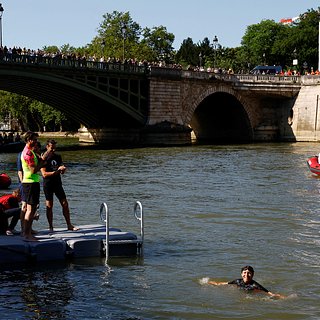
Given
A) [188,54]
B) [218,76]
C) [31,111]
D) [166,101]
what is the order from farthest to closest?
[188,54] → [31,111] → [218,76] → [166,101]

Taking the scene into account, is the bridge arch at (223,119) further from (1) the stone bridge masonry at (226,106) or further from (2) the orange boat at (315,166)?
(2) the orange boat at (315,166)

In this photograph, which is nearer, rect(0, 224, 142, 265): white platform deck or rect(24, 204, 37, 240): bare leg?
rect(0, 224, 142, 265): white platform deck

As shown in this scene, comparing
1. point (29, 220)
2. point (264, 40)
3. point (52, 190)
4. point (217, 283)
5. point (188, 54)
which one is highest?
point (264, 40)

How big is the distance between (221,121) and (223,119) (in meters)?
0.28

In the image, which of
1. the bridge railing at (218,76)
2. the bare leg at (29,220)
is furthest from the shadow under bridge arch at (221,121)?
the bare leg at (29,220)

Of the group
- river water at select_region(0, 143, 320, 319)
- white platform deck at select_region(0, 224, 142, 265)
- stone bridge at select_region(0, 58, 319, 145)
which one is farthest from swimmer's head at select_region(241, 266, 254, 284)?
stone bridge at select_region(0, 58, 319, 145)

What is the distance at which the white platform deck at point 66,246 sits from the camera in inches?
567

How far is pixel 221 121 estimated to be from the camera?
75.3m

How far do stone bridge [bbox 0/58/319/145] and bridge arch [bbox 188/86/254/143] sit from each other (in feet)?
0.30

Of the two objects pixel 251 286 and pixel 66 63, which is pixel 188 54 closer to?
pixel 66 63

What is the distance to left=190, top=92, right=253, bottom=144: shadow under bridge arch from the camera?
7231cm

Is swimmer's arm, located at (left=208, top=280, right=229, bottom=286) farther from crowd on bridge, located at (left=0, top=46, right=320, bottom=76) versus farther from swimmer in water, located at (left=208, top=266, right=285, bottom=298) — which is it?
crowd on bridge, located at (left=0, top=46, right=320, bottom=76)

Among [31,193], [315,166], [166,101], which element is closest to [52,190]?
[31,193]

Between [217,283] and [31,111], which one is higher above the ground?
[31,111]
